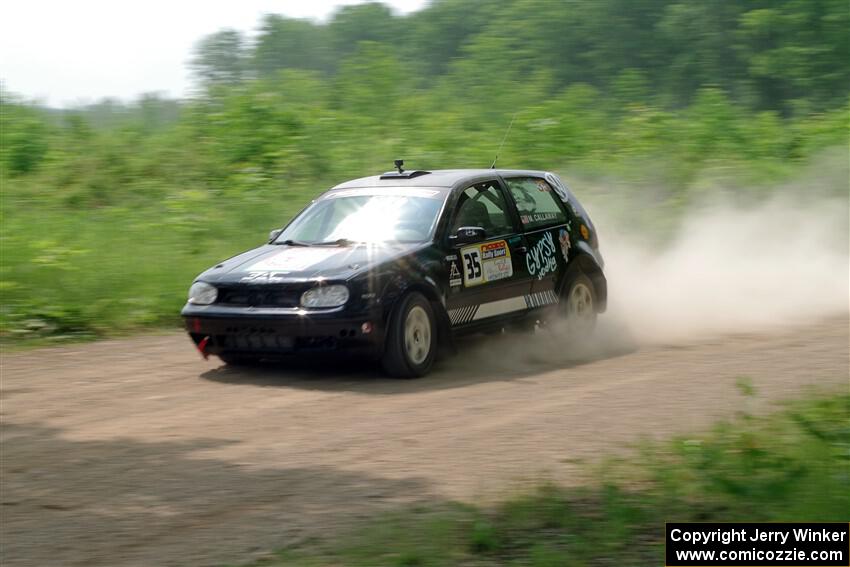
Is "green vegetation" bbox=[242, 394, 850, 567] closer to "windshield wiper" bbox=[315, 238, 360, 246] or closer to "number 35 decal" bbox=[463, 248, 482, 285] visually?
"number 35 decal" bbox=[463, 248, 482, 285]

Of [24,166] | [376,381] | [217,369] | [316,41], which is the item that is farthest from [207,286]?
[316,41]

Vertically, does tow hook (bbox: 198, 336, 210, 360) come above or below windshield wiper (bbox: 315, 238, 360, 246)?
below

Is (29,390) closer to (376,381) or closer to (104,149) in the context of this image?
(376,381)

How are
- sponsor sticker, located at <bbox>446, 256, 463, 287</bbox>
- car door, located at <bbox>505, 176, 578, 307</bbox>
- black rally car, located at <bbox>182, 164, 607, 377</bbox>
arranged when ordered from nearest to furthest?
black rally car, located at <bbox>182, 164, 607, 377</bbox> → sponsor sticker, located at <bbox>446, 256, 463, 287</bbox> → car door, located at <bbox>505, 176, 578, 307</bbox>

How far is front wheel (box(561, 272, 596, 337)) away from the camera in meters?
11.6

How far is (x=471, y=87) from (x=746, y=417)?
24712 millimetres

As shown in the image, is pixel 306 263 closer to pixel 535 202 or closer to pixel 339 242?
pixel 339 242

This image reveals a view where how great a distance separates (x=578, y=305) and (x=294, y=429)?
4635 mm

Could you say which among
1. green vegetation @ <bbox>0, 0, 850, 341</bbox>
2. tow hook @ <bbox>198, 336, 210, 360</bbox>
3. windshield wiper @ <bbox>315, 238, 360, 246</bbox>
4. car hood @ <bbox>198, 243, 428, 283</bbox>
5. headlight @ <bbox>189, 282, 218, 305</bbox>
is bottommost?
tow hook @ <bbox>198, 336, 210, 360</bbox>

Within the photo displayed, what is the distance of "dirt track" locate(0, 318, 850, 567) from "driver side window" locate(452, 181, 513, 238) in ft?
3.83

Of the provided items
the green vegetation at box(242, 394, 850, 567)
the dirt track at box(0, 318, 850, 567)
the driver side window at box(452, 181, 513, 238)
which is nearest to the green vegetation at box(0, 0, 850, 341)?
the dirt track at box(0, 318, 850, 567)

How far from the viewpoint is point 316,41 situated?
42.5 m

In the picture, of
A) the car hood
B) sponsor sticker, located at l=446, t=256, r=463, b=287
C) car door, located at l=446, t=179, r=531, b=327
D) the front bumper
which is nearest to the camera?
the front bumper

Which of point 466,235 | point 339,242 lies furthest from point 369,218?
point 466,235
